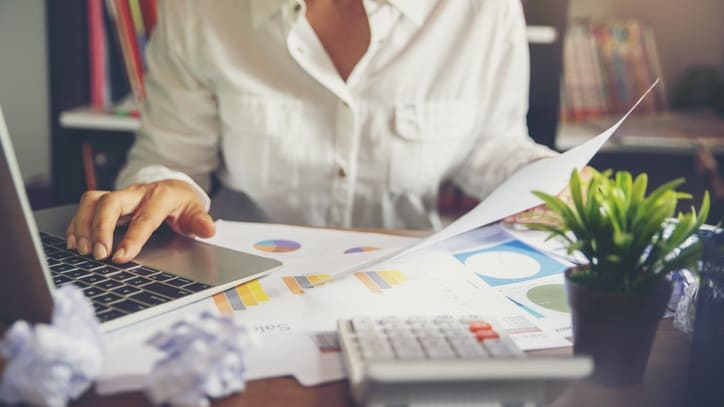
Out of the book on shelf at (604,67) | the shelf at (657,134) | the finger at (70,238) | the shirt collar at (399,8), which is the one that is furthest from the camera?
the book on shelf at (604,67)

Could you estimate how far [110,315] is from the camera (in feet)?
1.91

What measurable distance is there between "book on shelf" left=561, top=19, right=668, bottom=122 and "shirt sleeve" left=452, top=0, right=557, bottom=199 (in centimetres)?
64

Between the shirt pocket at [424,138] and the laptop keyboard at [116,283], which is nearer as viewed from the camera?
the laptop keyboard at [116,283]

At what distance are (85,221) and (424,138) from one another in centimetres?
57

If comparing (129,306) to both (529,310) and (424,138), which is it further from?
(424,138)

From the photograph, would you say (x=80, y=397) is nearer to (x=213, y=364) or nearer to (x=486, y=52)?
(x=213, y=364)

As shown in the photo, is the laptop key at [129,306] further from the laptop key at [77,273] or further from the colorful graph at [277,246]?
the colorful graph at [277,246]

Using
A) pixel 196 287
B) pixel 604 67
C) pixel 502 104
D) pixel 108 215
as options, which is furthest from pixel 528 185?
pixel 604 67

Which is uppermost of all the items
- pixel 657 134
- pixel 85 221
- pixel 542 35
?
pixel 542 35

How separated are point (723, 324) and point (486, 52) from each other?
0.74 m

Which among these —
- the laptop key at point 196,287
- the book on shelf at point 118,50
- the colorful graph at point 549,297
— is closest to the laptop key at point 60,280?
the laptop key at point 196,287

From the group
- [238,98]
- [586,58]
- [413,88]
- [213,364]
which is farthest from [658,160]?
[213,364]

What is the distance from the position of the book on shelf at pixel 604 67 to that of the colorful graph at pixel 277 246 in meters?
1.16

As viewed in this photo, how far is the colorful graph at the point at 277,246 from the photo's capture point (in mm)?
819
